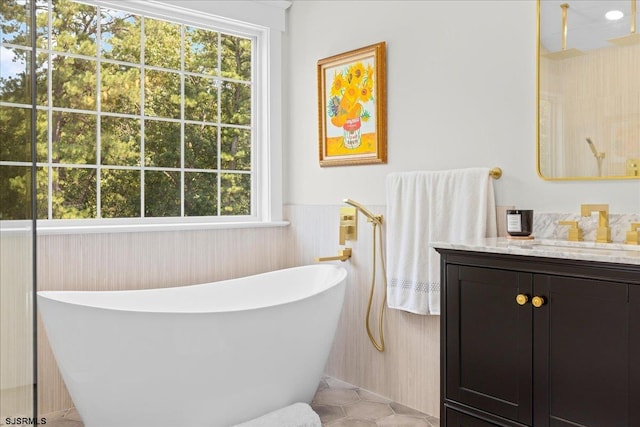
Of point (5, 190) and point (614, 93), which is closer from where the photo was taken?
point (5, 190)

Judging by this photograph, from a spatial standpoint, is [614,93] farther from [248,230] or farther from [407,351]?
[248,230]

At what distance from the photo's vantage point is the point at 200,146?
340 cm

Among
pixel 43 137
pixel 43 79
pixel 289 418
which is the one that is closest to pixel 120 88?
pixel 43 79

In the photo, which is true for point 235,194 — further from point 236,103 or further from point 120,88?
point 120,88

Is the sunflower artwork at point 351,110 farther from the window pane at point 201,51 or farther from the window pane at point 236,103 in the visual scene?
the window pane at point 201,51

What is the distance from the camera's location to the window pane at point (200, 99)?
334 centimetres

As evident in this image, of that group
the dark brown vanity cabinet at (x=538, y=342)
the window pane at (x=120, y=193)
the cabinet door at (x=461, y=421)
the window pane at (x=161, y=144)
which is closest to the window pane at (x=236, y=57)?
the window pane at (x=161, y=144)

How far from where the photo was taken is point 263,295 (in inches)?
125

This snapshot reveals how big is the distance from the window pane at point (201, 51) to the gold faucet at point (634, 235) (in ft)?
8.32

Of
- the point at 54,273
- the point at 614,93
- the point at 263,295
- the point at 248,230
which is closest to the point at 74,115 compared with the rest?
the point at 54,273

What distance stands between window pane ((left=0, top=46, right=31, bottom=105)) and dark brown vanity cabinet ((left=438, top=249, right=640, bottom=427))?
1473 mm

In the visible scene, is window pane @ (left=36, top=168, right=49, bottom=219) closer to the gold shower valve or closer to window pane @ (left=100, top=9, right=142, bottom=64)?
window pane @ (left=100, top=9, right=142, bottom=64)

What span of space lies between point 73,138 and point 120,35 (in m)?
0.66

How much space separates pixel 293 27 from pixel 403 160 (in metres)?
1.32
